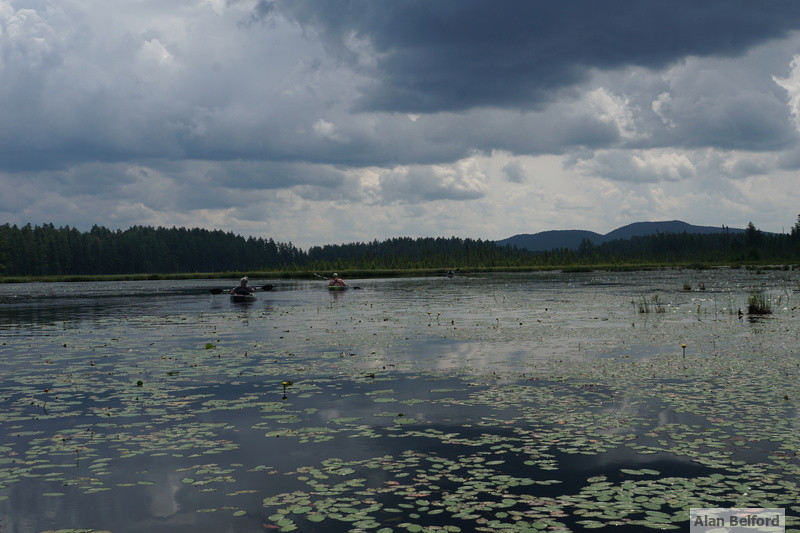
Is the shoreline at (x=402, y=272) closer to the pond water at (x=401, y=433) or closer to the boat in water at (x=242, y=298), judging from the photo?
the boat in water at (x=242, y=298)

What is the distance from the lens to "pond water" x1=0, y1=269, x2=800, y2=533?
850 centimetres

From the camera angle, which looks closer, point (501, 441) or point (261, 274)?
point (501, 441)

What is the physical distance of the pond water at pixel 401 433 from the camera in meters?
8.50

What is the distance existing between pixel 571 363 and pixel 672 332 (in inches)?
367

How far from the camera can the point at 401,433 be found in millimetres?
12125

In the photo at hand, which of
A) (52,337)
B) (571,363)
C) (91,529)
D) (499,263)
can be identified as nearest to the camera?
(91,529)

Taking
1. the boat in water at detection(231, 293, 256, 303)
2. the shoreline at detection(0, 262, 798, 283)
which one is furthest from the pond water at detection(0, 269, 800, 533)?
the shoreline at detection(0, 262, 798, 283)

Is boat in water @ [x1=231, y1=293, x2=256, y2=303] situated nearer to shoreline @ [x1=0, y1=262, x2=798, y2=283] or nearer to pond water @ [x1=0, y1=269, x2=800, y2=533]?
pond water @ [x1=0, y1=269, x2=800, y2=533]

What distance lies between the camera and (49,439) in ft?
39.9

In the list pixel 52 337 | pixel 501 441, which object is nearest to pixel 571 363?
pixel 501 441

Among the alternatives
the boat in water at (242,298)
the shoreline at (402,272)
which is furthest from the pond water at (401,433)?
→ the shoreline at (402,272)

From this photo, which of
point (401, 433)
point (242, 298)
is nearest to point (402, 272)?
point (242, 298)

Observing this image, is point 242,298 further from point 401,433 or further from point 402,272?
point 402,272

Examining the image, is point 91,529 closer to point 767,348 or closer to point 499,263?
point 767,348
